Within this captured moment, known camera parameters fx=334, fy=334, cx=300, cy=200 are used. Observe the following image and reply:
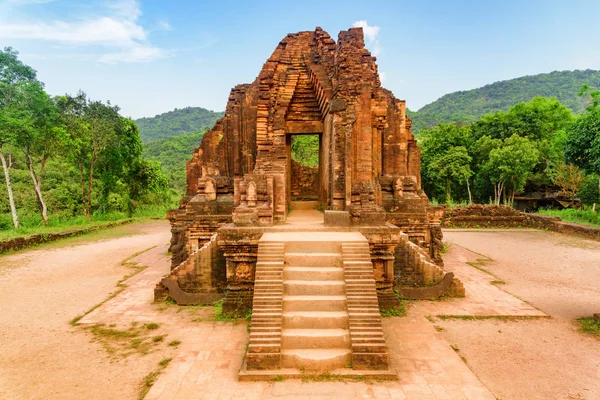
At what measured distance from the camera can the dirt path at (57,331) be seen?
14.2ft

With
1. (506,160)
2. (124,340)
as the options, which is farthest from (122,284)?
(506,160)

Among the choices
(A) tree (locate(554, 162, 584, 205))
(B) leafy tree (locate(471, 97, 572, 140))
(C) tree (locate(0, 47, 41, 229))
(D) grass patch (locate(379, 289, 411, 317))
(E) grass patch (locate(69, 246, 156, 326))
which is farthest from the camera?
(B) leafy tree (locate(471, 97, 572, 140))

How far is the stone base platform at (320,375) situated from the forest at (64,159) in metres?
17.2

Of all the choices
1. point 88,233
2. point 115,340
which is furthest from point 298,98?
point 88,233

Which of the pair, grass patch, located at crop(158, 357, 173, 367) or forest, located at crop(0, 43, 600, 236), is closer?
grass patch, located at crop(158, 357, 173, 367)

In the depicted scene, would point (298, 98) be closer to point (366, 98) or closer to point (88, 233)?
point (366, 98)

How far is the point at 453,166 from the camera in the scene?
27500mm

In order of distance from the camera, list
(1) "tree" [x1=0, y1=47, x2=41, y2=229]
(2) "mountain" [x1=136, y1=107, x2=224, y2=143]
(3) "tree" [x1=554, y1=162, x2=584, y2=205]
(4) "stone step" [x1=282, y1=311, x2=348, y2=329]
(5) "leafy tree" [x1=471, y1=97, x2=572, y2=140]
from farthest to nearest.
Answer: (2) "mountain" [x1=136, y1=107, x2=224, y2=143]
(5) "leafy tree" [x1=471, y1=97, x2=572, y2=140]
(3) "tree" [x1=554, y1=162, x2=584, y2=205]
(1) "tree" [x1=0, y1=47, x2=41, y2=229]
(4) "stone step" [x1=282, y1=311, x2=348, y2=329]

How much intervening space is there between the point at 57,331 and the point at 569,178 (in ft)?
96.5

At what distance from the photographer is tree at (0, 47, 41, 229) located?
50.1 ft

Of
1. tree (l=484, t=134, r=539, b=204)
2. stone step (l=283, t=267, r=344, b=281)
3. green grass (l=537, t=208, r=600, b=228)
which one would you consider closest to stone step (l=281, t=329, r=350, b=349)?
stone step (l=283, t=267, r=344, b=281)

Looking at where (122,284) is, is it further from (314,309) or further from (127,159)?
(127,159)

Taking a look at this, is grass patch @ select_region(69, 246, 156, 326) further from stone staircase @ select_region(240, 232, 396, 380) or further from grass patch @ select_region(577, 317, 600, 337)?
grass patch @ select_region(577, 317, 600, 337)

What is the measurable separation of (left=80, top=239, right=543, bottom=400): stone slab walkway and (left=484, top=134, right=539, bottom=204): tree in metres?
20.7
